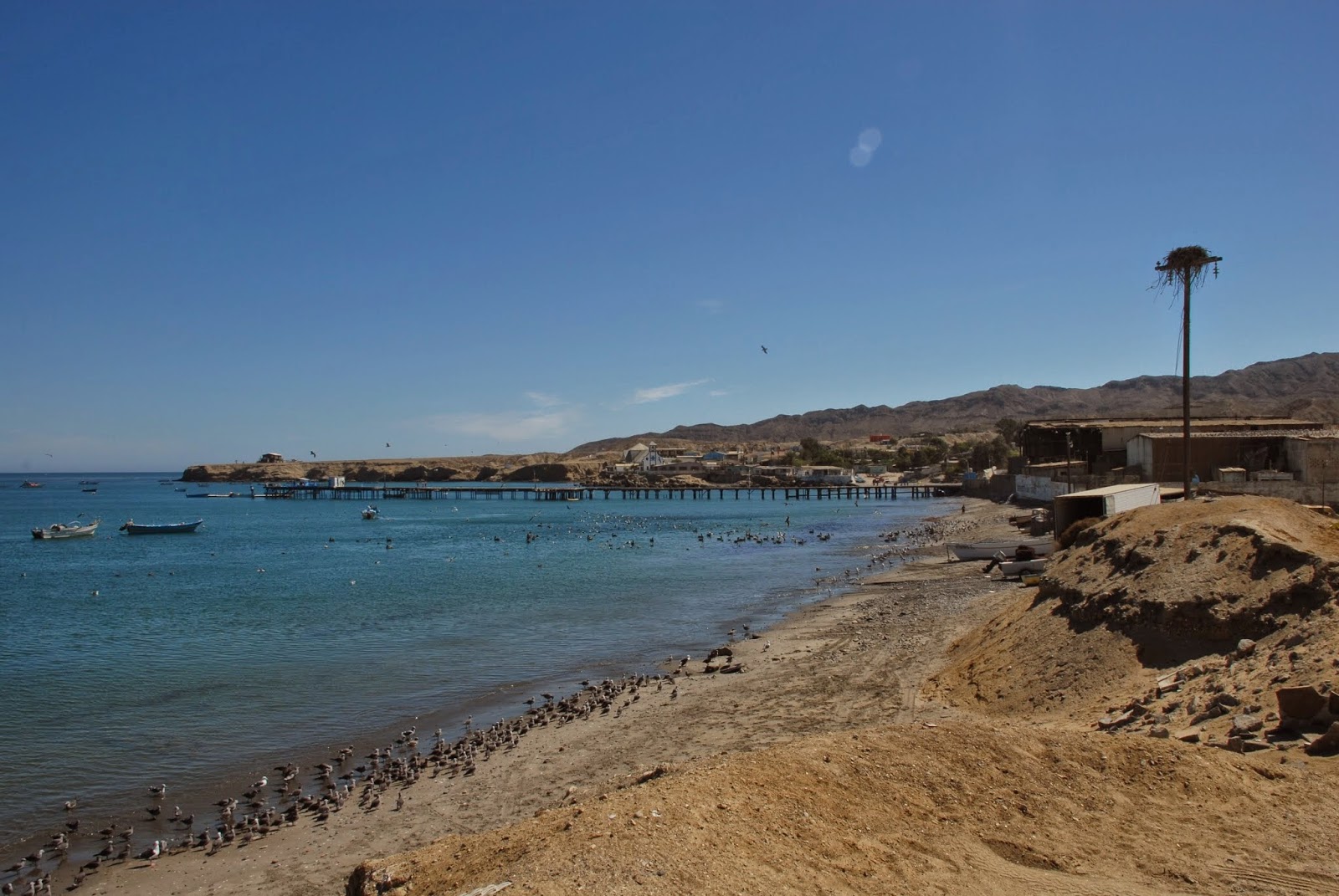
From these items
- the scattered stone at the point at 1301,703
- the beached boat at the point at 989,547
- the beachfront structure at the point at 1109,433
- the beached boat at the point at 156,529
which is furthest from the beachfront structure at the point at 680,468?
the scattered stone at the point at 1301,703

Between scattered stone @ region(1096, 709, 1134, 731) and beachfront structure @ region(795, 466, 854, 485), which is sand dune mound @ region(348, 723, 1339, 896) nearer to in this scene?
scattered stone @ region(1096, 709, 1134, 731)

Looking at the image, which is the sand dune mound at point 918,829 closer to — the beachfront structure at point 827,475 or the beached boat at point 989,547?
the beached boat at point 989,547

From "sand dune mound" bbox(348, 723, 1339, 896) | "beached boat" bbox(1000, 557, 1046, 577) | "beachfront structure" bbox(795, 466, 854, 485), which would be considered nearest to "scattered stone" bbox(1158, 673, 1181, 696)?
"sand dune mound" bbox(348, 723, 1339, 896)

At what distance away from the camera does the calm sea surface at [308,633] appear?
15.6 m

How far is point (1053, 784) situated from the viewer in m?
7.98

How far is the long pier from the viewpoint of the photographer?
11378cm

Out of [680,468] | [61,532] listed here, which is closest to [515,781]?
[61,532]

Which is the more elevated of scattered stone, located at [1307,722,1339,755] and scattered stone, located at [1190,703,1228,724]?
scattered stone, located at [1307,722,1339,755]

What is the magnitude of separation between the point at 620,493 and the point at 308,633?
121161 millimetres

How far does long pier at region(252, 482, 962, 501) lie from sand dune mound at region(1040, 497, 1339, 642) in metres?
91.1

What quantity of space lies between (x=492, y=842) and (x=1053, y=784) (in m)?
5.20

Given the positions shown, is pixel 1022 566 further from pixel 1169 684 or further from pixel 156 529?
pixel 156 529

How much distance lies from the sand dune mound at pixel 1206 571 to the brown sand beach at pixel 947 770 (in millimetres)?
49

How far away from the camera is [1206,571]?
13.6m
